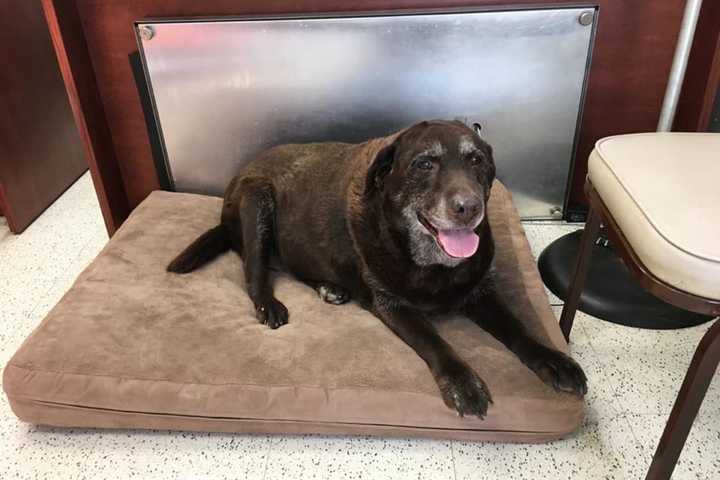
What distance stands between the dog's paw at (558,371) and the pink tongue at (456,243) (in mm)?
291

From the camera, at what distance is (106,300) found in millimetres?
1666

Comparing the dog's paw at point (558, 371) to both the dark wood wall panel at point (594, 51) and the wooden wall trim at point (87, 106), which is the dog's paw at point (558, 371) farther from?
the wooden wall trim at point (87, 106)

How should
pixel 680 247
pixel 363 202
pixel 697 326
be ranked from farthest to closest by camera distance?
pixel 697 326, pixel 363 202, pixel 680 247

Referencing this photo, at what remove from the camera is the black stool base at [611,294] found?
1.77m

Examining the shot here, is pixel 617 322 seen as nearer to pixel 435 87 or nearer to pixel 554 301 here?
pixel 554 301

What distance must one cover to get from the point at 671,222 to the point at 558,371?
461 mm

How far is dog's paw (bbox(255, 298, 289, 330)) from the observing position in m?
1.61

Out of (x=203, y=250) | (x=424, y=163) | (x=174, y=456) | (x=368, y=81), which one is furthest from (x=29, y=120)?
(x=424, y=163)

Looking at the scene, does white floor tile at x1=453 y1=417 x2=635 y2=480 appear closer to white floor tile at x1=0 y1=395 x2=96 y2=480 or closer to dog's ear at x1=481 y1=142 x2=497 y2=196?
dog's ear at x1=481 y1=142 x2=497 y2=196

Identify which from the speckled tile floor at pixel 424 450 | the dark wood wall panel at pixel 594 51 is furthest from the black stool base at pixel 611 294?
the dark wood wall panel at pixel 594 51

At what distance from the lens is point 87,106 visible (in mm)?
2086

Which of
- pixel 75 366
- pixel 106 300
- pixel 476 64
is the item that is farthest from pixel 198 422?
pixel 476 64

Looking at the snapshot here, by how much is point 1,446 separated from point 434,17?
170 centimetres

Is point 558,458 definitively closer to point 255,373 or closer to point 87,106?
point 255,373
